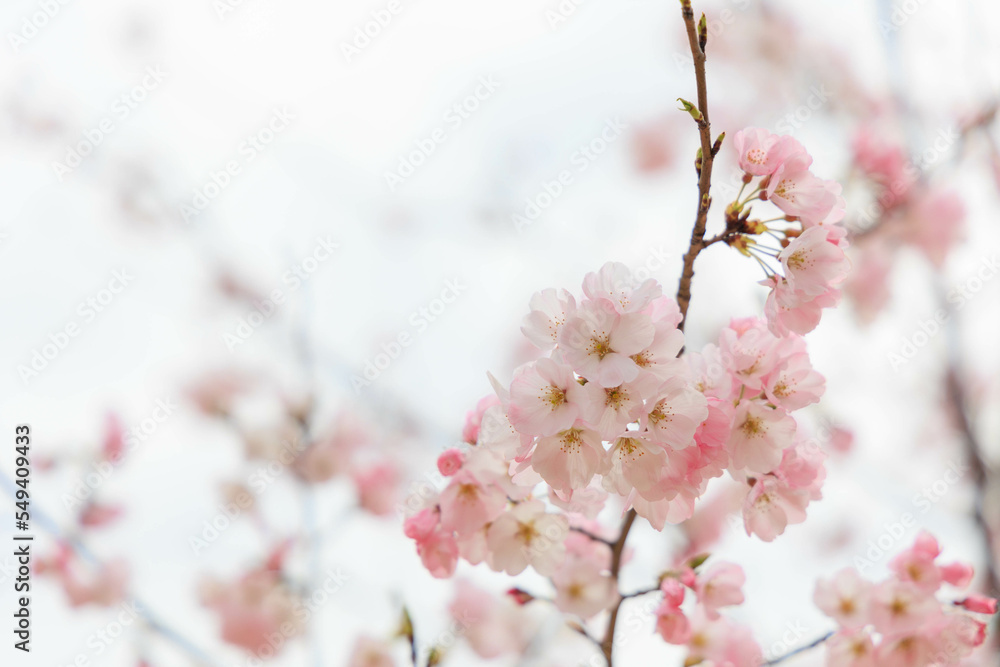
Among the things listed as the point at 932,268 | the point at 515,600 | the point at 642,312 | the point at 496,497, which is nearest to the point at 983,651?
the point at 932,268

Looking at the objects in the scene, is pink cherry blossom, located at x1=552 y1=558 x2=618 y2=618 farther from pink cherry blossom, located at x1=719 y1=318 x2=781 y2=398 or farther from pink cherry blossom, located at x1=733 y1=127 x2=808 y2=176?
pink cherry blossom, located at x1=733 y1=127 x2=808 y2=176

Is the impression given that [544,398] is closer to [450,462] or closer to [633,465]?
[633,465]

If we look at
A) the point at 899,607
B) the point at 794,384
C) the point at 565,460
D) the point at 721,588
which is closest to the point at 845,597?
the point at 899,607

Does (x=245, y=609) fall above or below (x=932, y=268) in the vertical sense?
below

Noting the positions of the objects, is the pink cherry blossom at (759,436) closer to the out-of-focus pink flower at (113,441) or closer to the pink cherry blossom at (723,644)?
the pink cherry blossom at (723,644)

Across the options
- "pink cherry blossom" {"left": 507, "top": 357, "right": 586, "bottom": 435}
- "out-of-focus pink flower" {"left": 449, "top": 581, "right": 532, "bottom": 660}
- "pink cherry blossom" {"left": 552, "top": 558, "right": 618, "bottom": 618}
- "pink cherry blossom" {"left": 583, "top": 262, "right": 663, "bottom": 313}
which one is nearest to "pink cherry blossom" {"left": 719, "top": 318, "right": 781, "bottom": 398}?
"pink cherry blossom" {"left": 583, "top": 262, "right": 663, "bottom": 313}

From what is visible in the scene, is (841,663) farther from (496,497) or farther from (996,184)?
(996,184)
